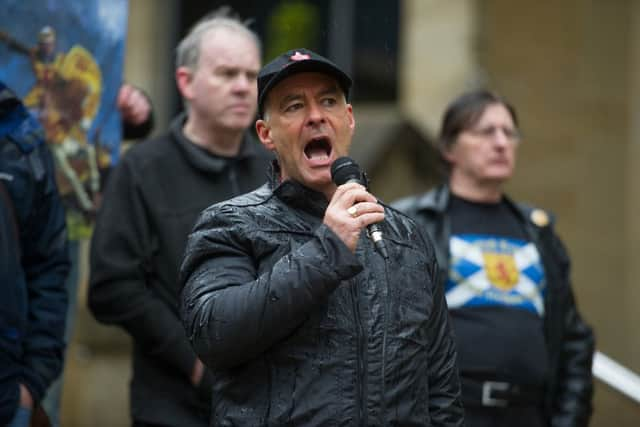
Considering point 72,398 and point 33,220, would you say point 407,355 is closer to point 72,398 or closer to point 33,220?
point 33,220

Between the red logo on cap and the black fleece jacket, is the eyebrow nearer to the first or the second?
the red logo on cap

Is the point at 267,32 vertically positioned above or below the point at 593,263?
above

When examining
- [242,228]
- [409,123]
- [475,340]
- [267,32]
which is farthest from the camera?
[267,32]

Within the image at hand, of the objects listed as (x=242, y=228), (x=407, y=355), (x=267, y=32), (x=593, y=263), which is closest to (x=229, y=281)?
(x=242, y=228)

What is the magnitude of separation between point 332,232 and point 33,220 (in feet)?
5.67

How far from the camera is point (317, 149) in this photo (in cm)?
347

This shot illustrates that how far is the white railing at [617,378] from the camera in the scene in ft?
18.8

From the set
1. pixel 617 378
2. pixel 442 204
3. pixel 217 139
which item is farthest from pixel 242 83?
pixel 617 378

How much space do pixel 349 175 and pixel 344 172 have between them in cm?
3

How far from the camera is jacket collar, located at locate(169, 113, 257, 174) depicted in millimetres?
4965

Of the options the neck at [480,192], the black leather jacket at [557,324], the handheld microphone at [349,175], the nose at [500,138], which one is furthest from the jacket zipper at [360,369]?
the nose at [500,138]

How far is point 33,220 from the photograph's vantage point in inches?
174

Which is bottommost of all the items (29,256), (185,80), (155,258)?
(155,258)

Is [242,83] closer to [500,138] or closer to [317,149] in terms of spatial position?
[500,138]
